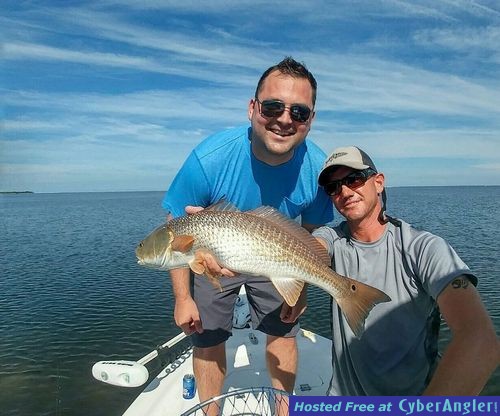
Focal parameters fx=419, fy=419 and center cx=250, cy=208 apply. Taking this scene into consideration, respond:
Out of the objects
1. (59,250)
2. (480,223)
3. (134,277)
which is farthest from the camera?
(480,223)

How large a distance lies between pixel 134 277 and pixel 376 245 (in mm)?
21714

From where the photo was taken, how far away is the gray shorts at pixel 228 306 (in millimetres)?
4801

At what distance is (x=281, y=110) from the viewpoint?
3.81 metres

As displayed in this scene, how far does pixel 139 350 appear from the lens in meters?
14.3

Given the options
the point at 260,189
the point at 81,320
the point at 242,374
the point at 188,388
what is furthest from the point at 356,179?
the point at 81,320

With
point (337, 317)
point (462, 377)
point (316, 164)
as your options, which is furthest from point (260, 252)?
point (462, 377)

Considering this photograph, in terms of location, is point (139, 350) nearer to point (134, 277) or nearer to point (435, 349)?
point (134, 277)

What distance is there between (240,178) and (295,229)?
930 millimetres

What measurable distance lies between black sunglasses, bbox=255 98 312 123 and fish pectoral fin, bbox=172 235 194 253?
52.1 inches

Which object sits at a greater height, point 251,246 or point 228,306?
point 251,246

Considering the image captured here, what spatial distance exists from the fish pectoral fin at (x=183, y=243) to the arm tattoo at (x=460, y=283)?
2098 millimetres

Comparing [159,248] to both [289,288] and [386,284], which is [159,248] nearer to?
[289,288]

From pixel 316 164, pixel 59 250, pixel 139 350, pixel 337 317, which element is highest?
pixel 316 164

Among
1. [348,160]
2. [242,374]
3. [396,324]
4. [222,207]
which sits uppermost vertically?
[348,160]
